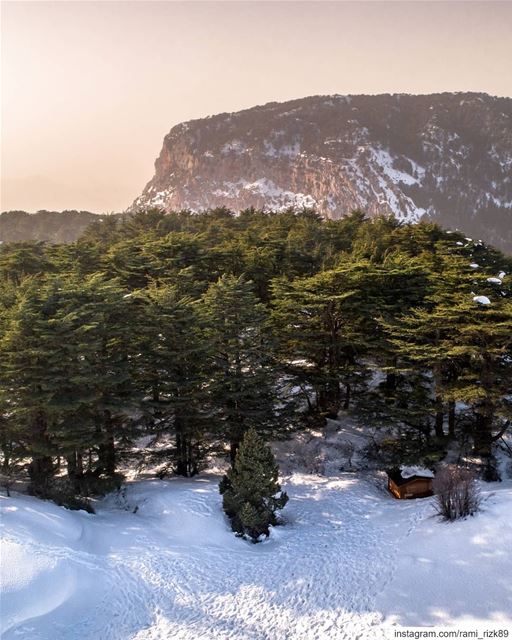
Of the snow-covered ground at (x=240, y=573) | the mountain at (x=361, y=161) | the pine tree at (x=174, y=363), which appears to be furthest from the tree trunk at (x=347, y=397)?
the mountain at (x=361, y=161)

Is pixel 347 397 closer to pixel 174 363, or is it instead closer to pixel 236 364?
pixel 236 364

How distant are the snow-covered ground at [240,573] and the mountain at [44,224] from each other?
108 metres

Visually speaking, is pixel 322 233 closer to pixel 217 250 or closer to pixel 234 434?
pixel 217 250

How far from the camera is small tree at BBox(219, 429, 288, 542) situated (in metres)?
15.1

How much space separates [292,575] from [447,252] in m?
22.4

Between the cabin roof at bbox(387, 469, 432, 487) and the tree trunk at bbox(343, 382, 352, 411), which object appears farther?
the tree trunk at bbox(343, 382, 352, 411)

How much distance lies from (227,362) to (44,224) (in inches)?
4591

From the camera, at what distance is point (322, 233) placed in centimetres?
4212

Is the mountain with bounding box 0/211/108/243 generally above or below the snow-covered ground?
above

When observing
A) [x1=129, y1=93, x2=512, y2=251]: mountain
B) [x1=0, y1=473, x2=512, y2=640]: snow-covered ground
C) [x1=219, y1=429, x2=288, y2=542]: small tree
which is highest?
[x1=129, y1=93, x2=512, y2=251]: mountain

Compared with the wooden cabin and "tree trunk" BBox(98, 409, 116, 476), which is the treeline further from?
the wooden cabin

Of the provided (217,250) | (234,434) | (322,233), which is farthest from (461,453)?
(322,233)

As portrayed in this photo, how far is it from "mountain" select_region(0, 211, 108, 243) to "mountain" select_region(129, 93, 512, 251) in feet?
155

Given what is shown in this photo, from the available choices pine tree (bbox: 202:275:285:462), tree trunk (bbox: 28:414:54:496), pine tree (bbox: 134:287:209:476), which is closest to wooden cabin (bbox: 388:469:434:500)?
pine tree (bbox: 202:275:285:462)
